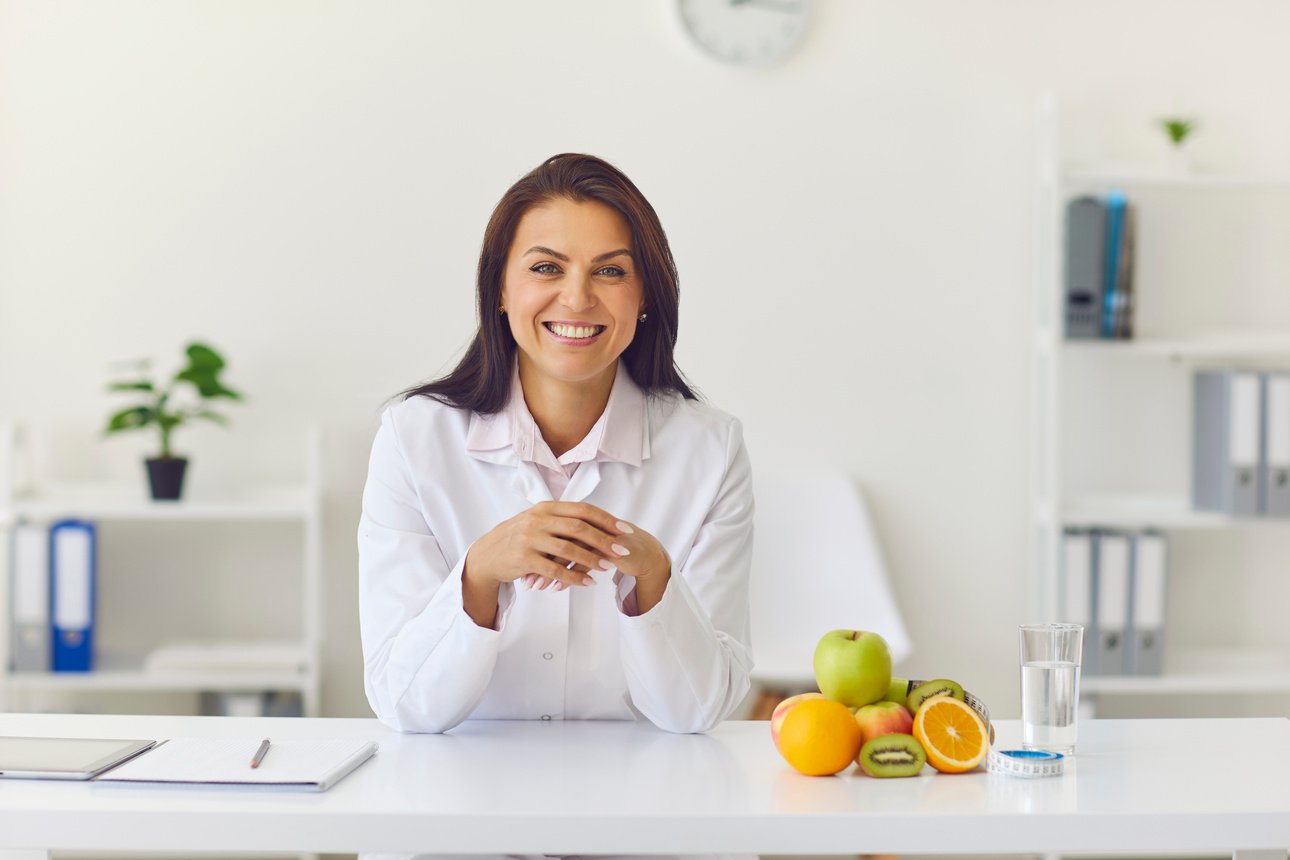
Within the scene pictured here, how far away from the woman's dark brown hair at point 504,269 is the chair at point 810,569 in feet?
4.64

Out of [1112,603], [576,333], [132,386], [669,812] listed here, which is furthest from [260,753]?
[1112,603]

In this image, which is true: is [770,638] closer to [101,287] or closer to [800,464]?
[800,464]

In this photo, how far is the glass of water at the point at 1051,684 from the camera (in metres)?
1.20

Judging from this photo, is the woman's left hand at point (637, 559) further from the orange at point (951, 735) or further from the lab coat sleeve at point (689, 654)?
the orange at point (951, 735)

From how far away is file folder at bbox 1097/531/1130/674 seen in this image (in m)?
3.09

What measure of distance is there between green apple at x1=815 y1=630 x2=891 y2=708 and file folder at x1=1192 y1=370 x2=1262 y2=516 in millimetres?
2100

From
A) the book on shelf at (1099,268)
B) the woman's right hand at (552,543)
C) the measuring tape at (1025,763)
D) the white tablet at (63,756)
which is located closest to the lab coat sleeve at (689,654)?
the woman's right hand at (552,543)

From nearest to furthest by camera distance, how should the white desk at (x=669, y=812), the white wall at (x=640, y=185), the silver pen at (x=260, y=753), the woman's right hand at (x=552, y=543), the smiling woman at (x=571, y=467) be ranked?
1. the white desk at (x=669, y=812)
2. the silver pen at (x=260, y=753)
3. the woman's right hand at (x=552, y=543)
4. the smiling woman at (x=571, y=467)
5. the white wall at (x=640, y=185)

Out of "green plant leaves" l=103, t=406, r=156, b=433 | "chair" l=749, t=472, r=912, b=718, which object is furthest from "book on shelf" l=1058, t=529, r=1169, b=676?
"green plant leaves" l=103, t=406, r=156, b=433

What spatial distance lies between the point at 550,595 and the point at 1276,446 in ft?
7.02

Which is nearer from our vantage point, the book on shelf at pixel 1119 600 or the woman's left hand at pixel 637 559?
the woman's left hand at pixel 637 559

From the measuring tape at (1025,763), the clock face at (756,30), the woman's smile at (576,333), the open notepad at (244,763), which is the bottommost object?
the open notepad at (244,763)

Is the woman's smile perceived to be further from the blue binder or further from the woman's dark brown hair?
the blue binder

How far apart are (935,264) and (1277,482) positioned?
0.95 metres
